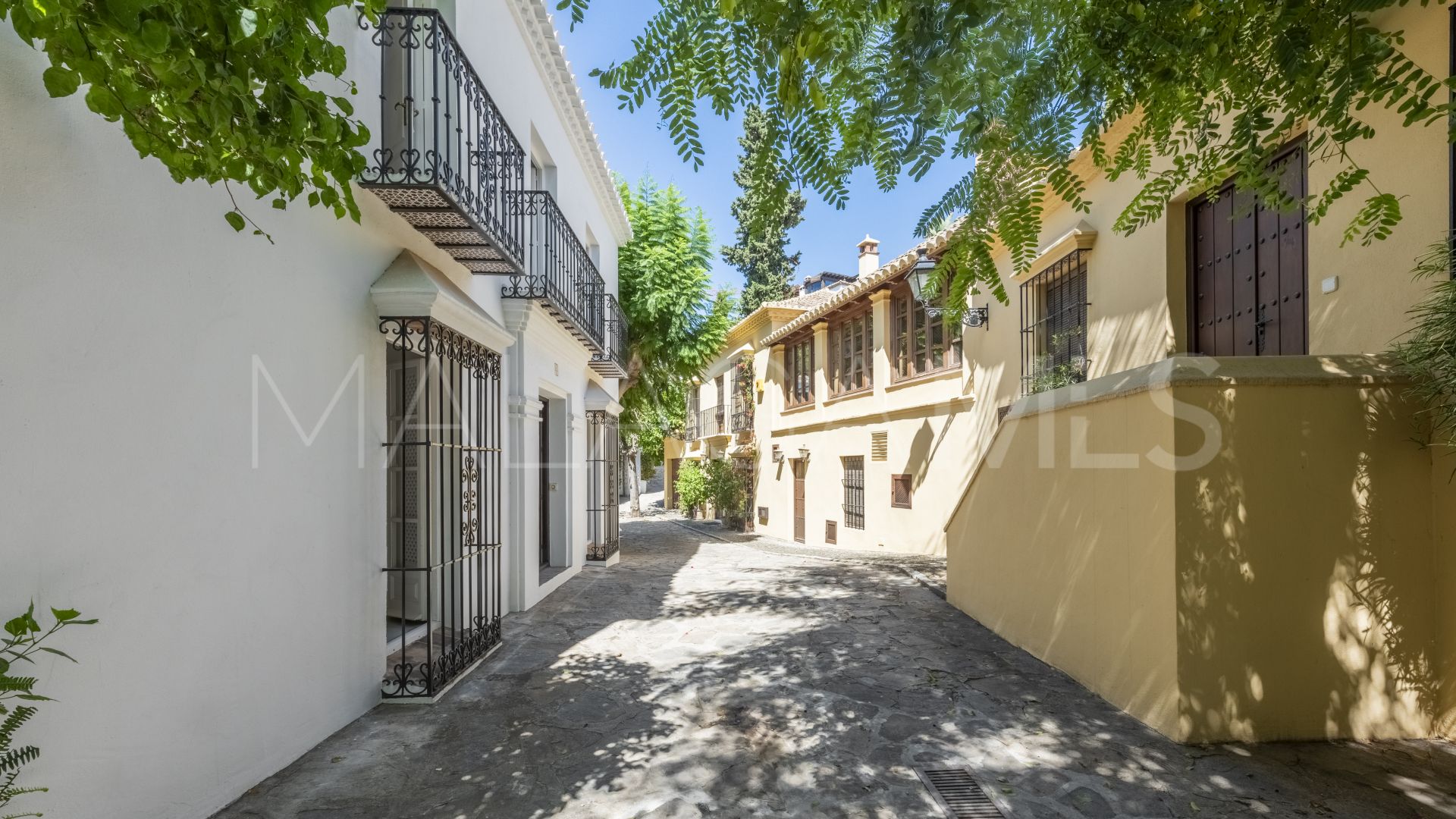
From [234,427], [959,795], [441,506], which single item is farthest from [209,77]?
[959,795]

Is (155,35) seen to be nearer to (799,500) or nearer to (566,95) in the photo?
(566,95)

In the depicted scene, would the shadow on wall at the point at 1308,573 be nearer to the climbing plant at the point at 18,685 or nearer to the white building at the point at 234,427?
the white building at the point at 234,427

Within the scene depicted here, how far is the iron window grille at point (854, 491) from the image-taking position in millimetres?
15930

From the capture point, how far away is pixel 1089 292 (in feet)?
28.4

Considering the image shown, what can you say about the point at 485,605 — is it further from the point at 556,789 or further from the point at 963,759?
the point at 963,759

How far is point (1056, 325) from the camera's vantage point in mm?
9633

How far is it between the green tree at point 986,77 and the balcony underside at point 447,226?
101 inches

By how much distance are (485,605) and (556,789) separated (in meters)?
3.20

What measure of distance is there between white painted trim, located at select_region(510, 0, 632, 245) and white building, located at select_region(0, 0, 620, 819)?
3.60ft

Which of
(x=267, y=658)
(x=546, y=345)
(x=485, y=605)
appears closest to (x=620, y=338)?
(x=546, y=345)

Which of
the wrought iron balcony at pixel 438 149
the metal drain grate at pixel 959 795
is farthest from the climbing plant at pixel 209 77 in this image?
the metal drain grate at pixel 959 795

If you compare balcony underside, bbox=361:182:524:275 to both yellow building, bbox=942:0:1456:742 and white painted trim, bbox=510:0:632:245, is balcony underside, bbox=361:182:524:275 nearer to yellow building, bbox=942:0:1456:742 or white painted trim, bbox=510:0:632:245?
white painted trim, bbox=510:0:632:245

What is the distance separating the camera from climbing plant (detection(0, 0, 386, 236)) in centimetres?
194

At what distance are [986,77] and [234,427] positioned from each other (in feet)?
12.3
